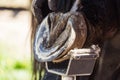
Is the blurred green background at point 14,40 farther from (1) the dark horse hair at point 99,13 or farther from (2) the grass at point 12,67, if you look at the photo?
(1) the dark horse hair at point 99,13

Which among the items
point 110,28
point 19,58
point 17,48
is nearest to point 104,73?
point 110,28

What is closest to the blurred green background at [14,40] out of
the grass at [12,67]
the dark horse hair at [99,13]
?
the grass at [12,67]

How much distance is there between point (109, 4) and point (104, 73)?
0.59ft

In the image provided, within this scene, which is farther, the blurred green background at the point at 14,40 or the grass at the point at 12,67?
the blurred green background at the point at 14,40

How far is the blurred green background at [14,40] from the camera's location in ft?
10.5

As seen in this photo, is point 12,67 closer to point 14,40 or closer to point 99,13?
point 14,40

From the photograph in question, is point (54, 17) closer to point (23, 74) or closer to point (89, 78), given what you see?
point (89, 78)

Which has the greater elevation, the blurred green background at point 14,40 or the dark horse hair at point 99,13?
the dark horse hair at point 99,13

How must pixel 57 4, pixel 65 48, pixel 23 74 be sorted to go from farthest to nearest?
pixel 23 74
pixel 57 4
pixel 65 48

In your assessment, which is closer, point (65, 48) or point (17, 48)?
point (65, 48)

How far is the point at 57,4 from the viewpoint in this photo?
39.7 inches

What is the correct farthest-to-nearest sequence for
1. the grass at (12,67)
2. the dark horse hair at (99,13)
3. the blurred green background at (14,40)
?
1. the blurred green background at (14,40)
2. the grass at (12,67)
3. the dark horse hair at (99,13)

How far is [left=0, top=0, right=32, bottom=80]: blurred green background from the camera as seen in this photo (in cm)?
319

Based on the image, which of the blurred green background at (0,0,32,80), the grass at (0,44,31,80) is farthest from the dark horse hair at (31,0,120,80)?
the grass at (0,44,31,80)
